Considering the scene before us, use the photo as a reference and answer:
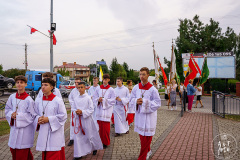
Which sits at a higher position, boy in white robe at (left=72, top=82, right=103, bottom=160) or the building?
the building

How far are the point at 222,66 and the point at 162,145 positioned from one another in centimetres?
2459

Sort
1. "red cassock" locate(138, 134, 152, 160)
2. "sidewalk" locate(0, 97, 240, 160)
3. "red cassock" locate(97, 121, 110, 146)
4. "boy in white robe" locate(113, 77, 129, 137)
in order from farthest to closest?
"boy in white robe" locate(113, 77, 129, 137), "red cassock" locate(97, 121, 110, 146), "sidewalk" locate(0, 97, 240, 160), "red cassock" locate(138, 134, 152, 160)

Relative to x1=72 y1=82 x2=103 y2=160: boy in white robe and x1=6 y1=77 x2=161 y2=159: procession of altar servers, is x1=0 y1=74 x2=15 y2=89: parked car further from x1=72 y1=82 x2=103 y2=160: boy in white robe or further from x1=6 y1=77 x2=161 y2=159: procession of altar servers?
x1=72 y1=82 x2=103 y2=160: boy in white robe

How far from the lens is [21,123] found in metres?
3.91

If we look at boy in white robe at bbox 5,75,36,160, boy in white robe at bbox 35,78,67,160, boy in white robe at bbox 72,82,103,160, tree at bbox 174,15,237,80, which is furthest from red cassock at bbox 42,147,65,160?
tree at bbox 174,15,237,80

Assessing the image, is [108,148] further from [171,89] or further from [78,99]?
[171,89]

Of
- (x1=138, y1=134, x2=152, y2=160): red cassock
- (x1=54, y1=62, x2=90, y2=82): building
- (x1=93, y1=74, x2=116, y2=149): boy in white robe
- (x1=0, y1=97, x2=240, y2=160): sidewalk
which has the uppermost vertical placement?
(x1=54, y1=62, x2=90, y2=82): building

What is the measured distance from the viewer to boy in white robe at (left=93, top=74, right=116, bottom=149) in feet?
19.7

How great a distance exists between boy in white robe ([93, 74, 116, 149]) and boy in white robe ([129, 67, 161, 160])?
1.40m

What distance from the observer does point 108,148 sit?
5.86 meters

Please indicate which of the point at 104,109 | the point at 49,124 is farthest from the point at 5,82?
the point at 49,124

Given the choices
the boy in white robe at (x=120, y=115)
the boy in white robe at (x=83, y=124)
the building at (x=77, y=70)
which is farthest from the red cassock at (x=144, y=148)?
the building at (x=77, y=70)

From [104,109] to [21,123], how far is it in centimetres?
266

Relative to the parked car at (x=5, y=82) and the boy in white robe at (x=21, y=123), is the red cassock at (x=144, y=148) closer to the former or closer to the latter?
the boy in white robe at (x=21, y=123)
